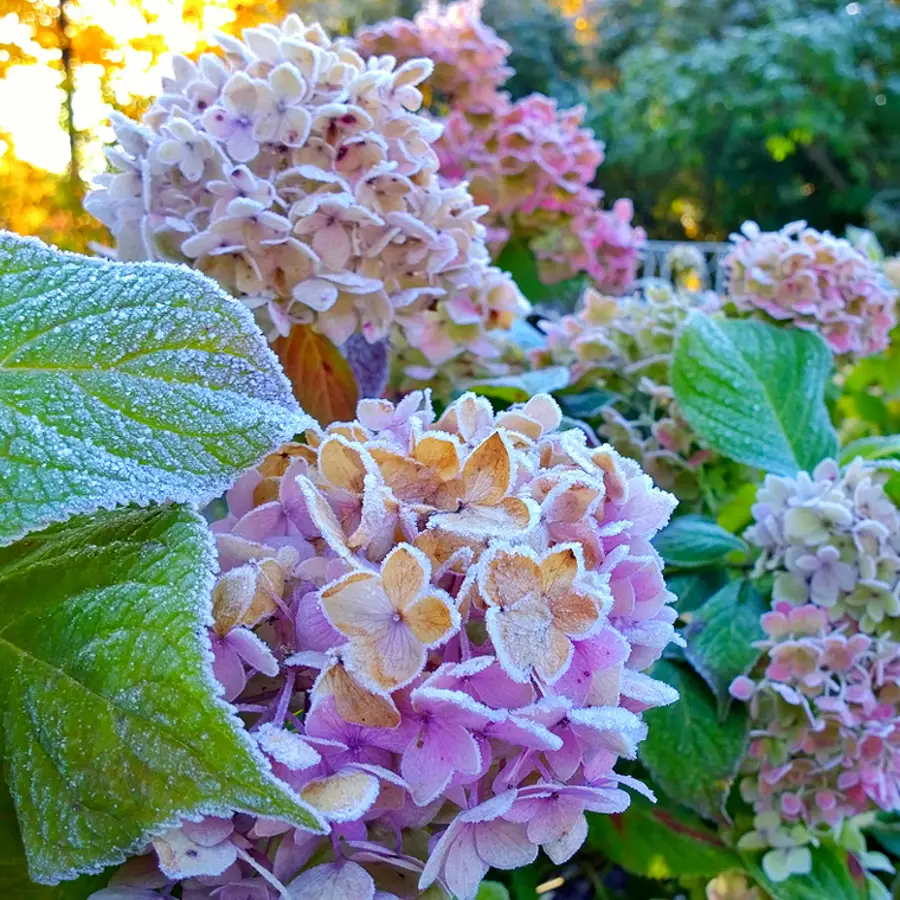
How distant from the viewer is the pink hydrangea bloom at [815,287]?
60cm

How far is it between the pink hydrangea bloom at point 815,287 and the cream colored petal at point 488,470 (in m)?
0.42

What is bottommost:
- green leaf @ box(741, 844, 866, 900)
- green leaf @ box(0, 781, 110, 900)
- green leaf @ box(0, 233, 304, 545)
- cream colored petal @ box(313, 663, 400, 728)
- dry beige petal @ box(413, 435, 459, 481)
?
green leaf @ box(741, 844, 866, 900)

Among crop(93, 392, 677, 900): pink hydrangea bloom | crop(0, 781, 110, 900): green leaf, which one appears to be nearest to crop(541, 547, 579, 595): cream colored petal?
crop(93, 392, 677, 900): pink hydrangea bloom

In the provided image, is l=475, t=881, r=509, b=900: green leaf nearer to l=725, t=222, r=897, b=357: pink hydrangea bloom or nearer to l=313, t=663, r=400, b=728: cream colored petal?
l=313, t=663, r=400, b=728: cream colored petal

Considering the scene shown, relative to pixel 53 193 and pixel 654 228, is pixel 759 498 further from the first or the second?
pixel 654 228

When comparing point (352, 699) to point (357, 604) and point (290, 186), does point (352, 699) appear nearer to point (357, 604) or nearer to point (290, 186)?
point (357, 604)

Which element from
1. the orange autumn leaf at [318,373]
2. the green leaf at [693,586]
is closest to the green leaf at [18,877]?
the orange autumn leaf at [318,373]

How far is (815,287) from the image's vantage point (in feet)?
1.97

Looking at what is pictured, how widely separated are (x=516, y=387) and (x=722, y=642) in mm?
161

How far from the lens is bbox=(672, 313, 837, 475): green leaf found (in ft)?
1.71

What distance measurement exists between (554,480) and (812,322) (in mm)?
423

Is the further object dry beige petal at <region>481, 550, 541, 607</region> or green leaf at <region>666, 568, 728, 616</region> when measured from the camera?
green leaf at <region>666, 568, 728, 616</region>

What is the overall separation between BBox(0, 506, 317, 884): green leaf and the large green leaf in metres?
0.36

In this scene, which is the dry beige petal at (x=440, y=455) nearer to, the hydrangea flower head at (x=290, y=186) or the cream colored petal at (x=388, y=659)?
the cream colored petal at (x=388, y=659)
